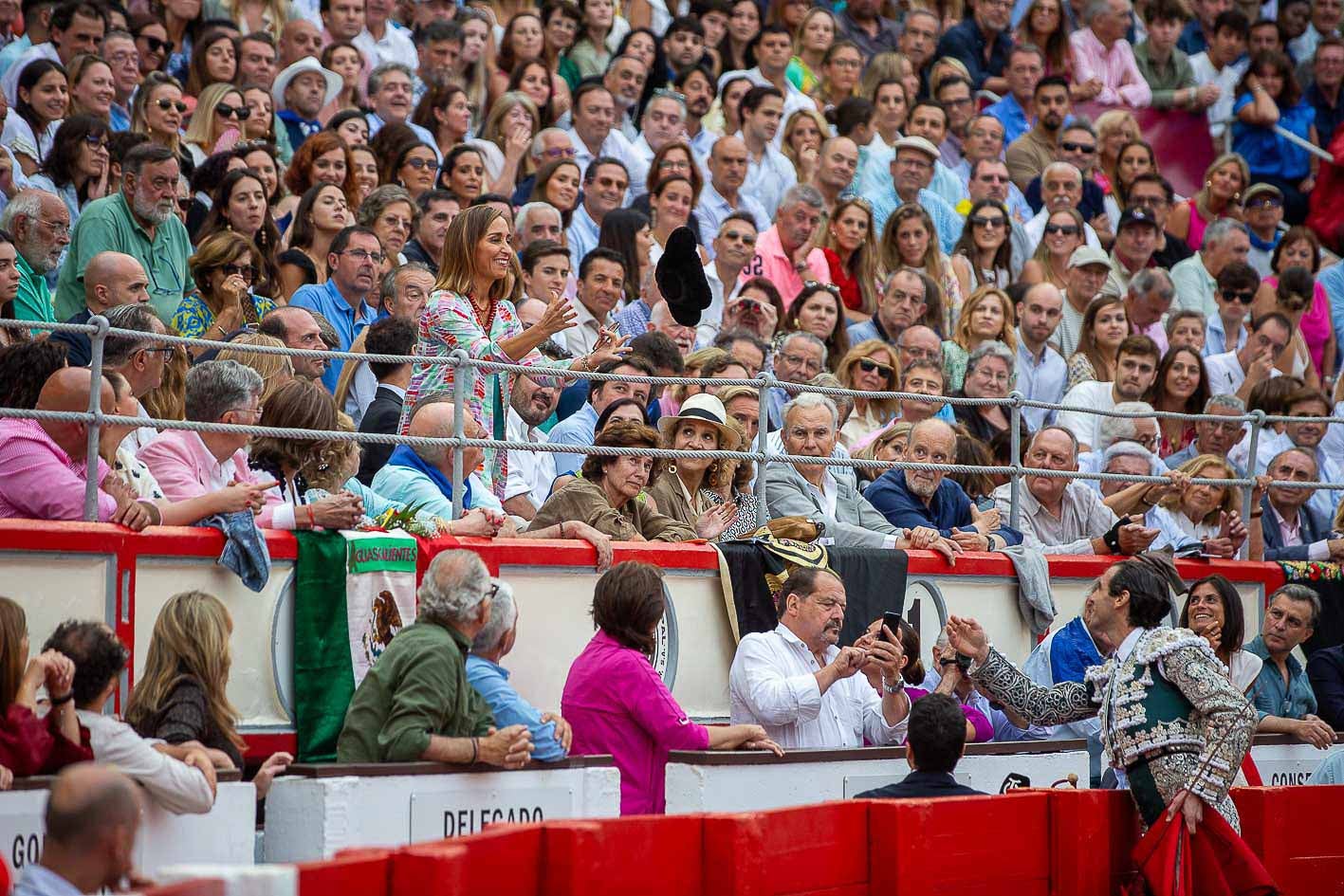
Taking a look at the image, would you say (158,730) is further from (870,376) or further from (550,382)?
(870,376)

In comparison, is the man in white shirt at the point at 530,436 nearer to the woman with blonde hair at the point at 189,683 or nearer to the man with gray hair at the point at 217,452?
the man with gray hair at the point at 217,452

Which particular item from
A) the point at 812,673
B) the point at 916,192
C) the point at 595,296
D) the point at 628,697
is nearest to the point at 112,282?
the point at 595,296

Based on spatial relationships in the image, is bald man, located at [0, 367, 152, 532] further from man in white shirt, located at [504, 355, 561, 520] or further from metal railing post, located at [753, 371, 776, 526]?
metal railing post, located at [753, 371, 776, 526]

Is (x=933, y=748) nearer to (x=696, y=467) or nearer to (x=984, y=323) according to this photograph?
(x=696, y=467)

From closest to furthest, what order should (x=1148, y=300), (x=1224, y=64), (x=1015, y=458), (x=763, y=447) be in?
(x=763, y=447), (x=1015, y=458), (x=1148, y=300), (x=1224, y=64)

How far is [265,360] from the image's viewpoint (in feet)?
30.7

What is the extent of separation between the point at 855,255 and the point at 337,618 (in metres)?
7.69

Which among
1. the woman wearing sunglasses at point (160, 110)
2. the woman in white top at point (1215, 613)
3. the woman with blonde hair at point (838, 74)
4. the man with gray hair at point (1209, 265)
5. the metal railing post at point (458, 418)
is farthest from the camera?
the woman with blonde hair at point (838, 74)

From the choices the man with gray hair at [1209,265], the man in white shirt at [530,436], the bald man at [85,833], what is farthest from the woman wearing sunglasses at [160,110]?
the man with gray hair at [1209,265]

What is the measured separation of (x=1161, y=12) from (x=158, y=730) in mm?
17012

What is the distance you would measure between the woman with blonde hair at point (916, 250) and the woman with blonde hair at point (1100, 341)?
100 centimetres

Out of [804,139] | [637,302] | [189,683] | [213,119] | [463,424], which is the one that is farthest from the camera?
[804,139]

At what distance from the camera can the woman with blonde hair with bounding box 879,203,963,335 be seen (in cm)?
1529

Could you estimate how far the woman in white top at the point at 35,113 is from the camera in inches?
494
